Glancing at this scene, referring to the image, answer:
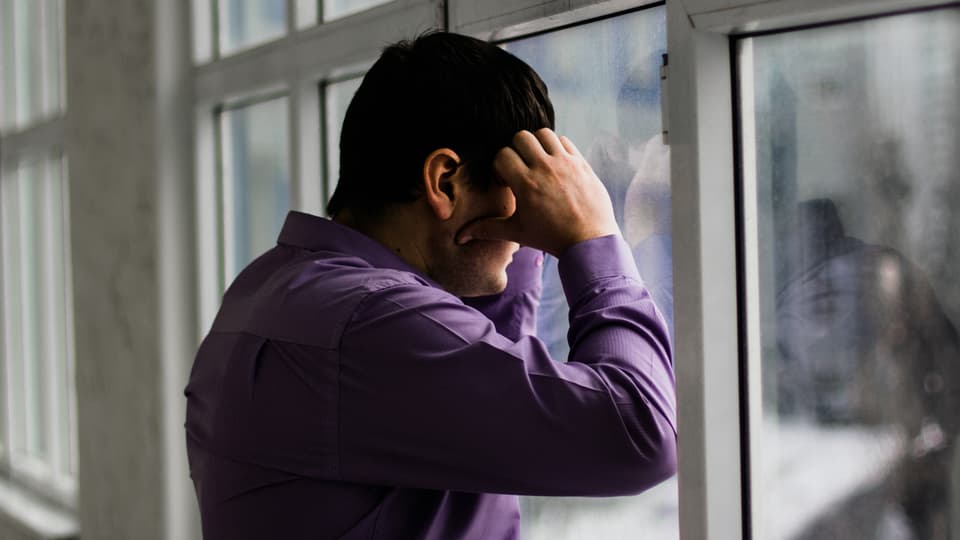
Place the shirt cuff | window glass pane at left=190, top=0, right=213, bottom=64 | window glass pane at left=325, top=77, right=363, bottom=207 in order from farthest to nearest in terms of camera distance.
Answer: window glass pane at left=190, top=0, right=213, bottom=64 → window glass pane at left=325, top=77, right=363, bottom=207 → the shirt cuff

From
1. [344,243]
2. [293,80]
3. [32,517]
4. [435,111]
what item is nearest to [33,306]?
[32,517]

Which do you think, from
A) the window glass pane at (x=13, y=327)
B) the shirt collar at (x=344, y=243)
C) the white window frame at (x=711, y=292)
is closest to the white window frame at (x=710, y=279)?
the white window frame at (x=711, y=292)

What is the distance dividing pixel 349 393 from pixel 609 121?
662 millimetres

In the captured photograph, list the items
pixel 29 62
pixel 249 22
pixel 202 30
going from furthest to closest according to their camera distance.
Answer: pixel 29 62
pixel 202 30
pixel 249 22

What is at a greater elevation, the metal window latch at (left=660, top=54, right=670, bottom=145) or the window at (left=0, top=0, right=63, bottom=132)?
the window at (left=0, top=0, right=63, bottom=132)

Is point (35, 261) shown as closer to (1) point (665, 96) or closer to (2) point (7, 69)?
(2) point (7, 69)

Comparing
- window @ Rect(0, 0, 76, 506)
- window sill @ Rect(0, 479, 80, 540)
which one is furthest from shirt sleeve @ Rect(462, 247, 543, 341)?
window @ Rect(0, 0, 76, 506)

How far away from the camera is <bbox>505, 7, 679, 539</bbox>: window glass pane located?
1.45 metres

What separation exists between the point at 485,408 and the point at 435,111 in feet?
1.26

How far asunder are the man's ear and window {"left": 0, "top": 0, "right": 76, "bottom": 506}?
9.79ft

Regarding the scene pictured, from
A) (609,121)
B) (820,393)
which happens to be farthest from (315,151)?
(820,393)

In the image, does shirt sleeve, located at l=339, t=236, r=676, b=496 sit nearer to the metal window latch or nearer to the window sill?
the metal window latch

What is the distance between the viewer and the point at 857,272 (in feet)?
3.96

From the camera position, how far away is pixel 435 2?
5.68 feet
